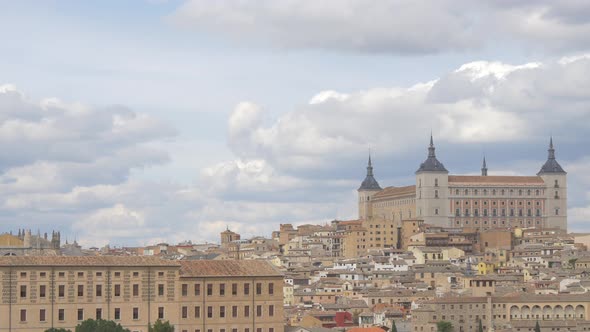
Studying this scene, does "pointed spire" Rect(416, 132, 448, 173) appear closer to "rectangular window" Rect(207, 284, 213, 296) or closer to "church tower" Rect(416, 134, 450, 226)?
"church tower" Rect(416, 134, 450, 226)

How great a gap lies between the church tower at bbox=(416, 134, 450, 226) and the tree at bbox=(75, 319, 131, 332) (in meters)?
130

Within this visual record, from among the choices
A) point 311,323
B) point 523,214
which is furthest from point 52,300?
point 523,214

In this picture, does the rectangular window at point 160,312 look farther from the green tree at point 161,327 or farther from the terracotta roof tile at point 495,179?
the terracotta roof tile at point 495,179

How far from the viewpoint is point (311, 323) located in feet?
322

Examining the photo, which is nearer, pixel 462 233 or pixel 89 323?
pixel 89 323

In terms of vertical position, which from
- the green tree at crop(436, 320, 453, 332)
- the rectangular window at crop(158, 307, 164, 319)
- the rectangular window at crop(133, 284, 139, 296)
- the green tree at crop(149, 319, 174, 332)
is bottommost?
the green tree at crop(436, 320, 453, 332)

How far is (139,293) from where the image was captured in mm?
70750

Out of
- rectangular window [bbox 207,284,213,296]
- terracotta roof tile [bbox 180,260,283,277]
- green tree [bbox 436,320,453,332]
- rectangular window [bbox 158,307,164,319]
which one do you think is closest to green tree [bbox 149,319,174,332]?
rectangular window [bbox 158,307,164,319]

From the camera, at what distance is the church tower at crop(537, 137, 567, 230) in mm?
193750

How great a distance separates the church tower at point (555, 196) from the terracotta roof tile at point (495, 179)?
1.46m

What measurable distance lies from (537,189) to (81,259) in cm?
13286

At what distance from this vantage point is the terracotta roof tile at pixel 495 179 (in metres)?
194

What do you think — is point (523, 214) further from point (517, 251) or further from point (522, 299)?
point (522, 299)

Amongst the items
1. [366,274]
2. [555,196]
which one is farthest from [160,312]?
[555,196]
